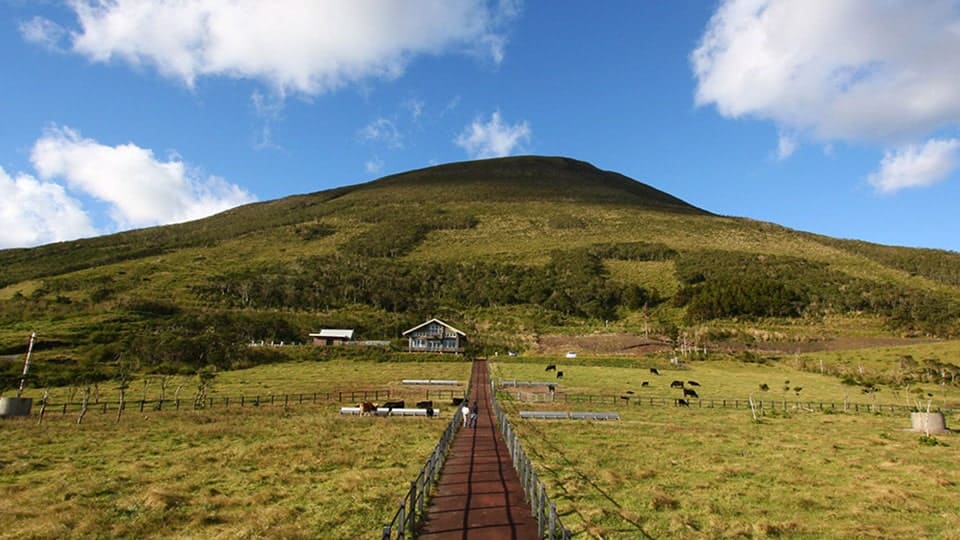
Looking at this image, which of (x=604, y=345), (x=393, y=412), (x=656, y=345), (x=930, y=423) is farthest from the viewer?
(x=604, y=345)

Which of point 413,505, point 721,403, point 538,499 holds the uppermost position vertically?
point 721,403

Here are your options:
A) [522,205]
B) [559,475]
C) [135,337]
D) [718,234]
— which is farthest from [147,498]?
[522,205]

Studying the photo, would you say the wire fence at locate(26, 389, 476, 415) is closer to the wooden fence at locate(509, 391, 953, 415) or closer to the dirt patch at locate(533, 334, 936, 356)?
the wooden fence at locate(509, 391, 953, 415)

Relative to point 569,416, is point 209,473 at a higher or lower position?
lower

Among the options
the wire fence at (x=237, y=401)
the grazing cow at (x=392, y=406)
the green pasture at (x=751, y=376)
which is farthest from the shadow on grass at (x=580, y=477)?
the green pasture at (x=751, y=376)

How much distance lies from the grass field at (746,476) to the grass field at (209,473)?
5479 mm

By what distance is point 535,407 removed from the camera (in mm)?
36625

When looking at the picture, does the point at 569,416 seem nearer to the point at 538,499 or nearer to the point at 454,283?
the point at 538,499

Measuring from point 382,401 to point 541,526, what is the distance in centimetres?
2946

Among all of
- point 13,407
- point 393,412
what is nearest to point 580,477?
point 393,412

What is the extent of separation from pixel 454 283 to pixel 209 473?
95766 mm

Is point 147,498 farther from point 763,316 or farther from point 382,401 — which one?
point 763,316

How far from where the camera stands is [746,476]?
1883cm

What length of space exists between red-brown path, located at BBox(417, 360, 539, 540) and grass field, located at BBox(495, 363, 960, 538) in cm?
124
